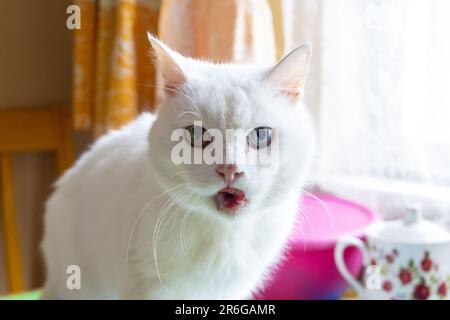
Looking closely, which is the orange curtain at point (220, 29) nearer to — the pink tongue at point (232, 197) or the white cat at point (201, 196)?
the white cat at point (201, 196)

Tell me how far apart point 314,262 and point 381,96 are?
0.29 metres

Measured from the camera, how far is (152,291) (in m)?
0.62

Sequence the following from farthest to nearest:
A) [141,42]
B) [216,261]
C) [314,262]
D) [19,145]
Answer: [19,145]
[141,42]
[314,262]
[216,261]

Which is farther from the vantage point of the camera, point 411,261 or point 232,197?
point 411,261

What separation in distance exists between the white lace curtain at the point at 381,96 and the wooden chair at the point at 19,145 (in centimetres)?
76

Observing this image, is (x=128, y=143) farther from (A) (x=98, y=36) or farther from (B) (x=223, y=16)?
(A) (x=98, y=36)

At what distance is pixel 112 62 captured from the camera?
1.13m

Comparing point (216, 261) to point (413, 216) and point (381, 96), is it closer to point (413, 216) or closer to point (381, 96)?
point (413, 216)

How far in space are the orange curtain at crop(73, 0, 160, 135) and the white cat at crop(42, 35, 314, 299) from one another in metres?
0.42

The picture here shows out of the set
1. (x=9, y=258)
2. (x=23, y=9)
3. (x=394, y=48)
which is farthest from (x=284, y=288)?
(x=9, y=258)

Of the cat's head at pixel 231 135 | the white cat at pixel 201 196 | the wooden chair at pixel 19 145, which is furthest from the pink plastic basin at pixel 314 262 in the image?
the wooden chair at pixel 19 145

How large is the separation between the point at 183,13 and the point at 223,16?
87mm

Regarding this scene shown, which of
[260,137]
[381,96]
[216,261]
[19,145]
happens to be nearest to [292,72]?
[260,137]
